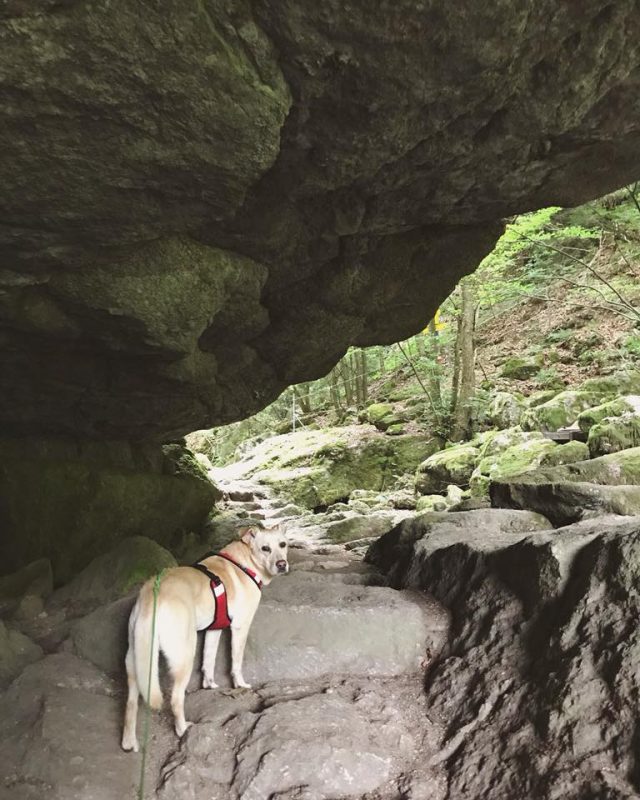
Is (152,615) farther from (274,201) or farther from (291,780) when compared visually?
(274,201)

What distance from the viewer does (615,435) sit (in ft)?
37.8

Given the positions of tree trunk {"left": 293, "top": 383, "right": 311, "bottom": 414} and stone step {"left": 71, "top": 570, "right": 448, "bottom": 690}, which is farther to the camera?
tree trunk {"left": 293, "top": 383, "right": 311, "bottom": 414}

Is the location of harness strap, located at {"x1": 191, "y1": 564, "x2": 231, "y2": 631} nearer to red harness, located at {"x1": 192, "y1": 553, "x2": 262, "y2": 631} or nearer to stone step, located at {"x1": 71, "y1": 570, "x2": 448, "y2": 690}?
red harness, located at {"x1": 192, "y1": 553, "x2": 262, "y2": 631}

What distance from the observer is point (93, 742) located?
12.0 feet

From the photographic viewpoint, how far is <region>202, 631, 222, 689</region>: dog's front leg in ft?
14.3

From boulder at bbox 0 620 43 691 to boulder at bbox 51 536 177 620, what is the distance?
1.22m

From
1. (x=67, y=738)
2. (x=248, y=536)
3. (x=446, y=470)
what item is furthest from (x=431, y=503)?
(x=67, y=738)

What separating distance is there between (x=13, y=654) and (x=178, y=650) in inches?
91.9

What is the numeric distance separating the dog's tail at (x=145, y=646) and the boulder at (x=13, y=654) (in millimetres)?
1734

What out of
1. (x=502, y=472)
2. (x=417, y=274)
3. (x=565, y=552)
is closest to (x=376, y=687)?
(x=565, y=552)

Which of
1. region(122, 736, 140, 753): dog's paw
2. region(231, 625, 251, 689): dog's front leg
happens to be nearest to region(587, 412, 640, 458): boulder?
region(231, 625, 251, 689): dog's front leg

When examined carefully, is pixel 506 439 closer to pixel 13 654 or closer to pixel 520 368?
pixel 520 368

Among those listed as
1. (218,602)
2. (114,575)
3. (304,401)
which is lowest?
(114,575)

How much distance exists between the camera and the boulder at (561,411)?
1469 centimetres
